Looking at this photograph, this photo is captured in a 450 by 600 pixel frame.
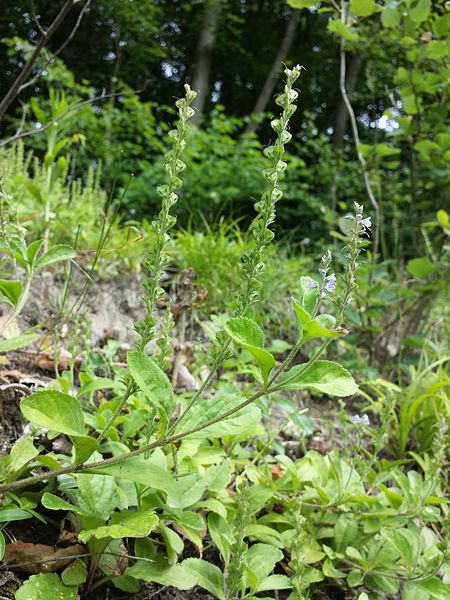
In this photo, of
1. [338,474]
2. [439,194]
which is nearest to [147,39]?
[439,194]

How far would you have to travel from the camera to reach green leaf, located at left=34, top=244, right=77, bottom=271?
118 centimetres

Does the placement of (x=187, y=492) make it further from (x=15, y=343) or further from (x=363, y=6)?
(x=363, y=6)

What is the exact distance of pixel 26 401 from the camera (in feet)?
2.60

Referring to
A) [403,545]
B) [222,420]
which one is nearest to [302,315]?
[222,420]

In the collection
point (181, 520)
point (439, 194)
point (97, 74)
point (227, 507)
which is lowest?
point (227, 507)

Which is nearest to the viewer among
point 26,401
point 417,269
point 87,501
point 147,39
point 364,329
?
point 26,401

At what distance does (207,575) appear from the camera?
1065mm

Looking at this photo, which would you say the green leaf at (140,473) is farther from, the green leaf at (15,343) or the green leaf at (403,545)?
the green leaf at (403,545)

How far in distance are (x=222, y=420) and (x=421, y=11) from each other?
94.2 inches

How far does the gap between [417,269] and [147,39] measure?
41.8 feet

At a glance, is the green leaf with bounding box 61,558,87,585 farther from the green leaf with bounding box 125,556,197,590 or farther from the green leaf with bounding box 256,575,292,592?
the green leaf with bounding box 256,575,292,592

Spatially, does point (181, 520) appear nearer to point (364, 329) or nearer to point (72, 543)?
point (72, 543)

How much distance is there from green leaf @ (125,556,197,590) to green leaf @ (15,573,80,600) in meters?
0.12

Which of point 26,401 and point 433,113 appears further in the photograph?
point 433,113
